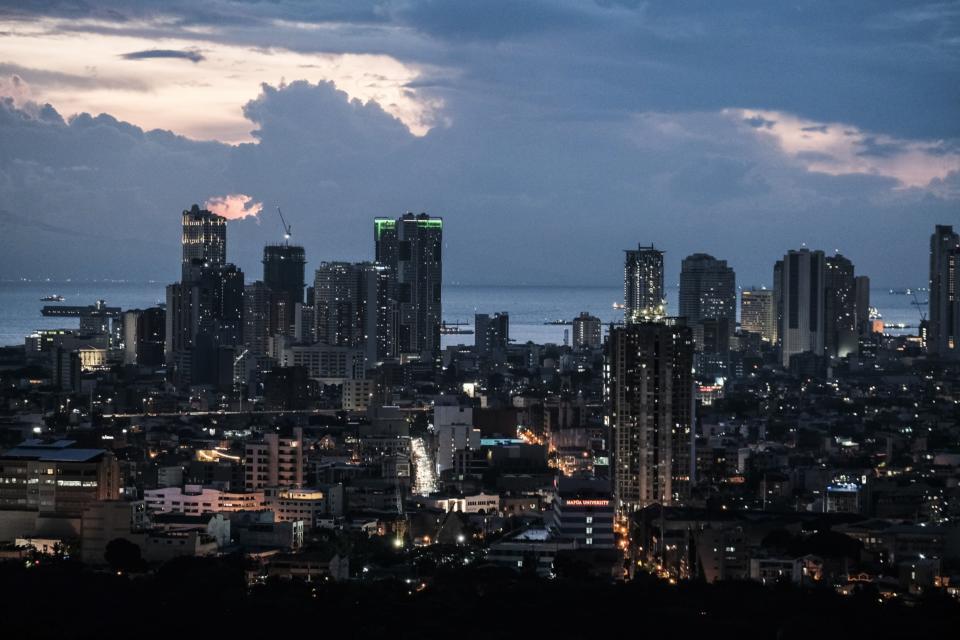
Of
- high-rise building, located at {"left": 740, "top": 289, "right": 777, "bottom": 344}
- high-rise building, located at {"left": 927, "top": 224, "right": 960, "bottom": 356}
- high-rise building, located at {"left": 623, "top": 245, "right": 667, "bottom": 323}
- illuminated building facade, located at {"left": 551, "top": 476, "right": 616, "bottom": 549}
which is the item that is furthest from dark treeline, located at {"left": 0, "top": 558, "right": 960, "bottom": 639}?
high-rise building, located at {"left": 740, "top": 289, "right": 777, "bottom": 344}

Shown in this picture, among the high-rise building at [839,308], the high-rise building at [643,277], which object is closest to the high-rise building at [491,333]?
the high-rise building at [839,308]

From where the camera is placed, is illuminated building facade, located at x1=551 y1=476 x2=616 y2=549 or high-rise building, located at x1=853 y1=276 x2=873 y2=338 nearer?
illuminated building facade, located at x1=551 y1=476 x2=616 y2=549

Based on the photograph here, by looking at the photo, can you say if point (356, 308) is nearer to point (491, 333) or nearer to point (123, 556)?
point (491, 333)

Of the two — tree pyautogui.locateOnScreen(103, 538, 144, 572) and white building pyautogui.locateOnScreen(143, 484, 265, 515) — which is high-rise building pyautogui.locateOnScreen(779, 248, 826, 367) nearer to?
white building pyautogui.locateOnScreen(143, 484, 265, 515)

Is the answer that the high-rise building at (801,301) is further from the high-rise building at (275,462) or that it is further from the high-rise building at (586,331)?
the high-rise building at (275,462)

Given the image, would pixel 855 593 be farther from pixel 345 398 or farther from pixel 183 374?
pixel 183 374

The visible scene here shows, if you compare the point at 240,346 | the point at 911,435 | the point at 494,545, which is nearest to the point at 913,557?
the point at 494,545

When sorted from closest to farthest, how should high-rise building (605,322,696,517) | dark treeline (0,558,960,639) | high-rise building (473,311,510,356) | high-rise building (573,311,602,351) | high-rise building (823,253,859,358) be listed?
dark treeline (0,558,960,639) < high-rise building (605,322,696,517) < high-rise building (823,253,859,358) < high-rise building (473,311,510,356) < high-rise building (573,311,602,351)
